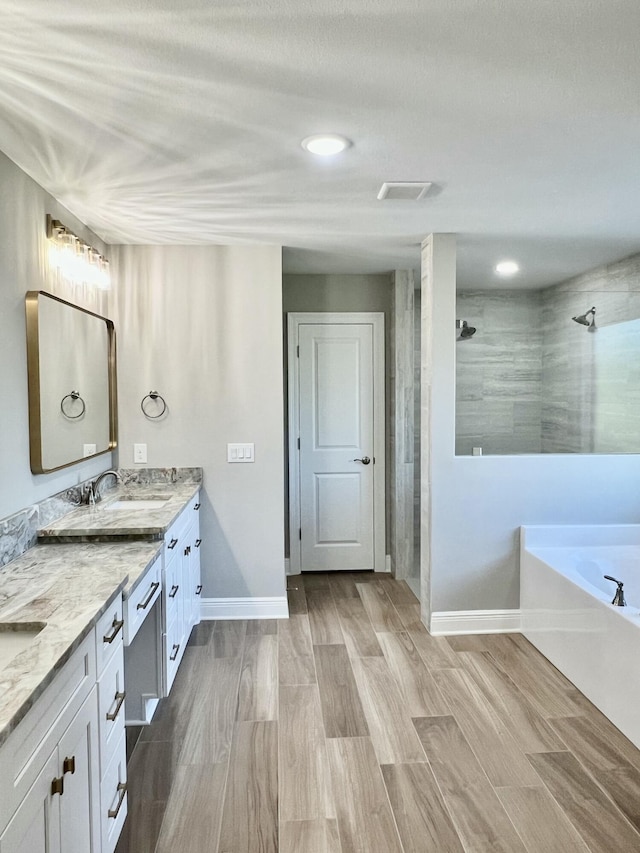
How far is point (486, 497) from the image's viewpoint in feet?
11.8

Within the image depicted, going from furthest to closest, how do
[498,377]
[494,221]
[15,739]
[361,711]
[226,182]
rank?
1. [498,377]
2. [494,221]
3. [361,711]
4. [226,182]
5. [15,739]

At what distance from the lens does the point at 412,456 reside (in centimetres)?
453

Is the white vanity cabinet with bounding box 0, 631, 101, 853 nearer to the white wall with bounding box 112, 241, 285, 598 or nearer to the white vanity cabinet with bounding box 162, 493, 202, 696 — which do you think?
the white vanity cabinet with bounding box 162, 493, 202, 696

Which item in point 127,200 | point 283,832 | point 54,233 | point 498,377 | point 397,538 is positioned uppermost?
point 127,200

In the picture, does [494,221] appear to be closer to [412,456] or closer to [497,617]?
[412,456]

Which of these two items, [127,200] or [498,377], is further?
[498,377]

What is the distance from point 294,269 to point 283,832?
137 inches

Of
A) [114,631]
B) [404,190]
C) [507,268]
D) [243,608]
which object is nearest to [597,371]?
[507,268]

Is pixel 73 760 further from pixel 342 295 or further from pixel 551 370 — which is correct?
pixel 342 295

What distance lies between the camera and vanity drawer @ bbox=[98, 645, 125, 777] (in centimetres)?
167

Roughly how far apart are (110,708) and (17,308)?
155cm

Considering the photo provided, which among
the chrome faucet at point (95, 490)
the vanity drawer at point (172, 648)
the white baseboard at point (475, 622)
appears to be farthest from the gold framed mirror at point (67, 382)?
the white baseboard at point (475, 622)

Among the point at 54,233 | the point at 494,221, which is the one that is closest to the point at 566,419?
the point at 494,221

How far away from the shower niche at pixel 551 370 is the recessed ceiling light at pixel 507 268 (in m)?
0.13
